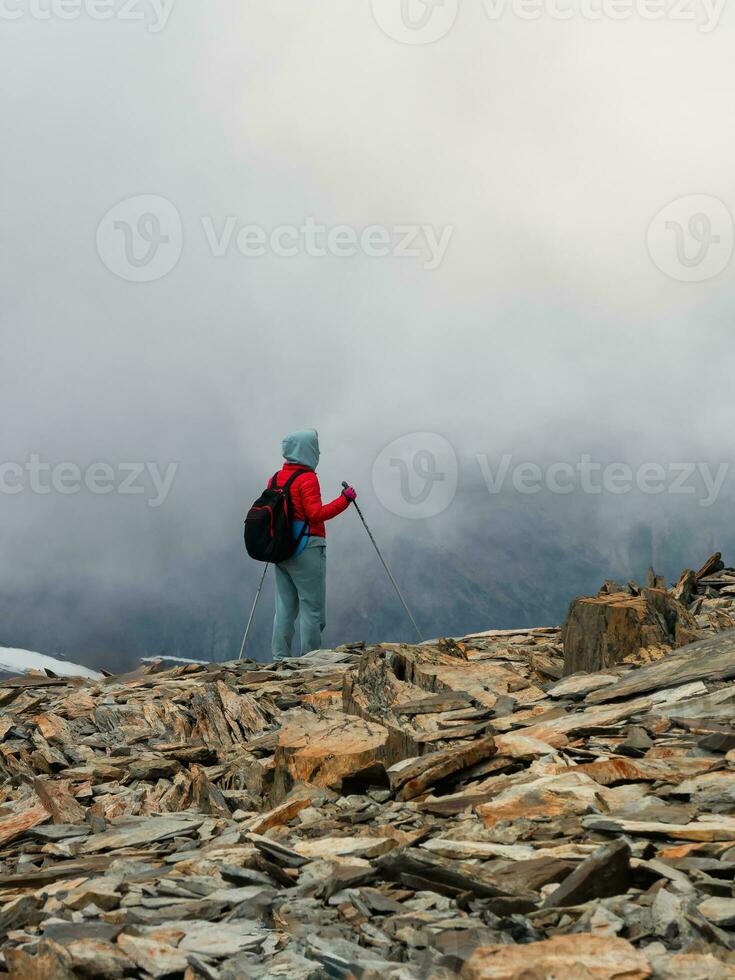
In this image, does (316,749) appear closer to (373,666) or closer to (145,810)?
(145,810)

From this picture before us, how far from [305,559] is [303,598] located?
0.89 metres

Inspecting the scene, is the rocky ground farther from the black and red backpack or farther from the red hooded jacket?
the red hooded jacket

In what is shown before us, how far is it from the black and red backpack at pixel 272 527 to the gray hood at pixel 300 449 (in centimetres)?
56

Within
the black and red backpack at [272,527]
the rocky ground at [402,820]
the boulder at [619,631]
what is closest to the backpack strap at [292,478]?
the black and red backpack at [272,527]

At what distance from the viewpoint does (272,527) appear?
1655 centimetres

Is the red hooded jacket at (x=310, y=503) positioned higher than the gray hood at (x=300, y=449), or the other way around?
the gray hood at (x=300, y=449)

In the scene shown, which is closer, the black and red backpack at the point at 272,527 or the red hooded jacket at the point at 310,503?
the black and red backpack at the point at 272,527

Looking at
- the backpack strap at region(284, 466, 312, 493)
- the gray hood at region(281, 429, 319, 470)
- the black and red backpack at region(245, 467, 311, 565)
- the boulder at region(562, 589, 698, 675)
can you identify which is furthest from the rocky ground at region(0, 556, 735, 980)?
the gray hood at region(281, 429, 319, 470)

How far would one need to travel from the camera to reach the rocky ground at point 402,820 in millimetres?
4375

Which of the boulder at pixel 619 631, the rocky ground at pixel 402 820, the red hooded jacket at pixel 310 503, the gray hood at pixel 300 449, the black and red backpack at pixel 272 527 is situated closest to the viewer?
the rocky ground at pixel 402 820

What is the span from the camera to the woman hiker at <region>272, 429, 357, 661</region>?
55.4 feet

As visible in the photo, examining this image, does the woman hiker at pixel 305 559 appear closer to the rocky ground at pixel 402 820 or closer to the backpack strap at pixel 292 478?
the backpack strap at pixel 292 478

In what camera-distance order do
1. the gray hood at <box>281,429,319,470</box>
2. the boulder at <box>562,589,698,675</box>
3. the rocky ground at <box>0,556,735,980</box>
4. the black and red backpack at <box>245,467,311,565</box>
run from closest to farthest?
the rocky ground at <box>0,556,735,980</box>
the boulder at <box>562,589,698,675</box>
the black and red backpack at <box>245,467,311,565</box>
the gray hood at <box>281,429,319,470</box>

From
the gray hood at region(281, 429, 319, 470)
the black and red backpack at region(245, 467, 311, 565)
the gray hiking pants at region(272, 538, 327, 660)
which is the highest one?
the gray hood at region(281, 429, 319, 470)
